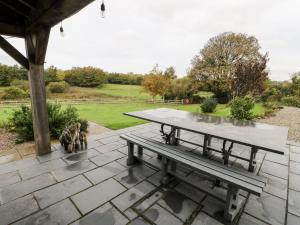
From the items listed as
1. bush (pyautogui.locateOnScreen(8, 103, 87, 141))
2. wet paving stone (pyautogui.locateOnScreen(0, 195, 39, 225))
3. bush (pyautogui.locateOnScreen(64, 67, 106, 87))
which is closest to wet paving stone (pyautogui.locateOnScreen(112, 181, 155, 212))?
wet paving stone (pyautogui.locateOnScreen(0, 195, 39, 225))

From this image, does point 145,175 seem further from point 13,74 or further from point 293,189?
point 13,74

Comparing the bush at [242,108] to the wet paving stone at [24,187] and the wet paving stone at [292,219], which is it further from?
the wet paving stone at [24,187]

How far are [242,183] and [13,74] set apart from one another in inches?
1149

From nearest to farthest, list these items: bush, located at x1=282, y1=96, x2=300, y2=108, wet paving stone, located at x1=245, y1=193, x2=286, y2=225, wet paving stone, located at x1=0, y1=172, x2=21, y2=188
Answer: wet paving stone, located at x1=245, y1=193, x2=286, y2=225
wet paving stone, located at x1=0, y1=172, x2=21, y2=188
bush, located at x1=282, y1=96, x2=300, y2=108

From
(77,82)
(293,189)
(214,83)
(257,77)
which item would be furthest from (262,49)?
(77,82)

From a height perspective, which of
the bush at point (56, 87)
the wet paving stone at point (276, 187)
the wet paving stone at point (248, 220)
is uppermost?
the bush at point (56, 87)

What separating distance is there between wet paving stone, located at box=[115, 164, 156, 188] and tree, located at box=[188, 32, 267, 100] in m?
14.0

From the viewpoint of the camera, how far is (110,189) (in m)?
2.37

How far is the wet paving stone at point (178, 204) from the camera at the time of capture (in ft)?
6.31

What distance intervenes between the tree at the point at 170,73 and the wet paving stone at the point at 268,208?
1759 centimetres

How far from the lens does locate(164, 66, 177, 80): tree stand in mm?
19131

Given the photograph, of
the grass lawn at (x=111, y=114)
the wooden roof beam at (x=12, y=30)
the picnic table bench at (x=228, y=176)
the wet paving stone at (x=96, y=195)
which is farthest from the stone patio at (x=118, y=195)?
the grass lawn at (x=111, y=114)

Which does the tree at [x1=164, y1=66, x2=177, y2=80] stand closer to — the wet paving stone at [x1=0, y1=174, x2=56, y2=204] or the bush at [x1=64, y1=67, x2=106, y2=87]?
the wet paving stone at [x1=0, y1=174, x2=56, y2=204]

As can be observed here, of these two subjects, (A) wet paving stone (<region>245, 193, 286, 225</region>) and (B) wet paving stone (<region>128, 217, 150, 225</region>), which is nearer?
(B) wet paving stone (<region>128, 217, 150, 225</region>)
